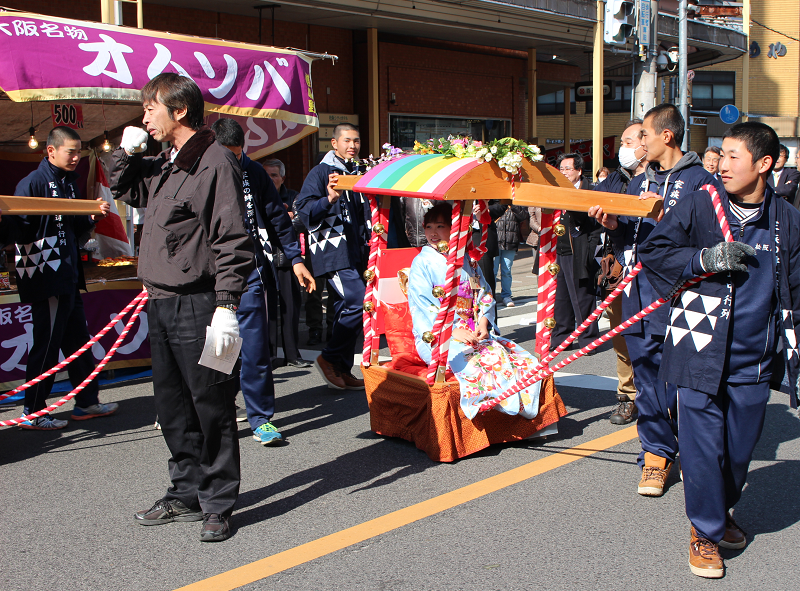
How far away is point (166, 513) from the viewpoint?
3.82 metres

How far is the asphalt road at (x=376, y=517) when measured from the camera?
3.24 meters

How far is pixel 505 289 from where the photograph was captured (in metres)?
10.8

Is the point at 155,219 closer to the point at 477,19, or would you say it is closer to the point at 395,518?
the point at 395,518

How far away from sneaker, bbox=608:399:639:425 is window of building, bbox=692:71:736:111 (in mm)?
32820

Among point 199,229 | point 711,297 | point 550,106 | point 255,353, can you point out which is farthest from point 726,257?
point 550,106

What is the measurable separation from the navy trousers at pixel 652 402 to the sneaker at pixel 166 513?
2377 millimetres

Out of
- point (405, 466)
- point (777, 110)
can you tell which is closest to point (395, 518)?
point (405, 466)

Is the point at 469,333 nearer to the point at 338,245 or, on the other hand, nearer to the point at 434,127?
the point at 338,245

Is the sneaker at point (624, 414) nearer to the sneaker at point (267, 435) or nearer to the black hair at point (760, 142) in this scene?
the sneaker at point (267, 435)

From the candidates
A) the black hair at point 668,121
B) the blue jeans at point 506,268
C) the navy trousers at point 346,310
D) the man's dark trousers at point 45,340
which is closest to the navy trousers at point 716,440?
the black hair at point 668,121

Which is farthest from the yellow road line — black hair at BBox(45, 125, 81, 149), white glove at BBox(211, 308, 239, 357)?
black hair at BBox(45, 125, 81, 149)

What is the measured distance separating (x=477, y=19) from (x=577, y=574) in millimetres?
12153

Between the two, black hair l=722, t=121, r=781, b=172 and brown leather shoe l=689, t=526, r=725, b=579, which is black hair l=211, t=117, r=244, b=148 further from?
brown leather shoe l=689, t=526, r=725, b=579

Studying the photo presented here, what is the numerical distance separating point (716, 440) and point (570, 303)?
16.5ft
